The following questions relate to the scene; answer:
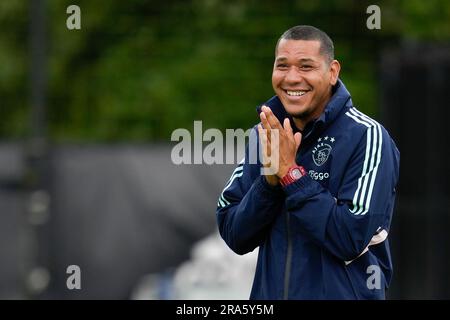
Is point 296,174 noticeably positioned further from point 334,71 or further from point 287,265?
point 334,71

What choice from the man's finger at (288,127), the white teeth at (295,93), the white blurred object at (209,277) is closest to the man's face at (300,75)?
Answer: the white teeth at (295,93)

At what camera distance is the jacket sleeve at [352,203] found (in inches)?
181

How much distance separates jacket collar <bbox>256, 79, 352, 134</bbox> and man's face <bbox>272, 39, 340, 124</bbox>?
0.06 m

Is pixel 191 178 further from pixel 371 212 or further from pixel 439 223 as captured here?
pixel 371 212

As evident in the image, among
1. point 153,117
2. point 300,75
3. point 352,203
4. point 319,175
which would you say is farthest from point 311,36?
point 153,117

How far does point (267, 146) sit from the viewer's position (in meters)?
4.67

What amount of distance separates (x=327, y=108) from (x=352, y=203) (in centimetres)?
40

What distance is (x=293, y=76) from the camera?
4758 millimetres

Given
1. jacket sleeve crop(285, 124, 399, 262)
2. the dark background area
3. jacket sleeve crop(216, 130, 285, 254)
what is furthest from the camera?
the dark background area

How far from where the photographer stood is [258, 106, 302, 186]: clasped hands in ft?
15.3

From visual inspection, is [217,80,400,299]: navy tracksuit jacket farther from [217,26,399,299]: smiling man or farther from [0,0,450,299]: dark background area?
[0,0,450,299]: dark background area

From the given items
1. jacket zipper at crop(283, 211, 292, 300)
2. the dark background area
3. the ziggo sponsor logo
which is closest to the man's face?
the ziggo sponsor logo

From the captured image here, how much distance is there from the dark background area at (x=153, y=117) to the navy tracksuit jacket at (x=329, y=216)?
479cm
